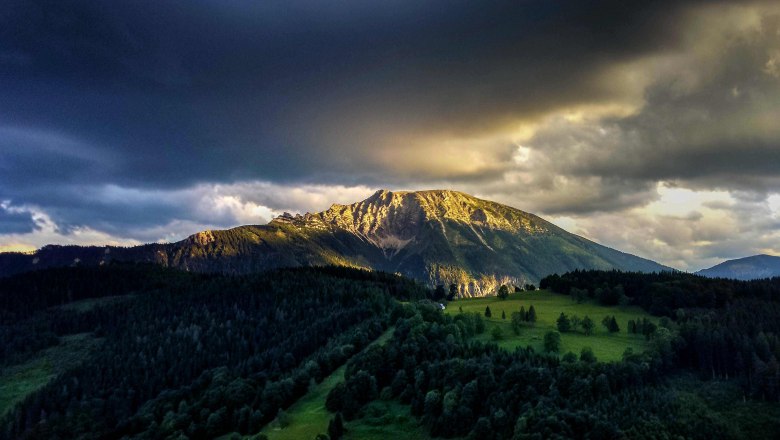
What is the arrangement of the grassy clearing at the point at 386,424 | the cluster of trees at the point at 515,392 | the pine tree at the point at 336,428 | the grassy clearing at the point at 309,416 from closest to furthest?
the cluster of trees at the point at 515,392 < the grassy clearing at the point at 386,424 < the pine tree at the point at 336,428 < the grassy clearing at the point at 309,416

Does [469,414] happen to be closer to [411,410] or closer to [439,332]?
[411,410]

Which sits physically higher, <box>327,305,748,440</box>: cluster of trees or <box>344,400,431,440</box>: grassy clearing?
<box>327,305,748,440</box>: cluster of trees

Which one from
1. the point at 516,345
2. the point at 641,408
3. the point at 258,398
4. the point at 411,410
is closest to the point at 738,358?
the point at 641,408

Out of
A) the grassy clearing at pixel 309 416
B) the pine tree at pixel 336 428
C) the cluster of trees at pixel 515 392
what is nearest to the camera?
the cluster of trees at pixel 515 392

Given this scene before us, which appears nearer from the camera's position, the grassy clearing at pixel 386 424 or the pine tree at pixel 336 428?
the grassy clearing at pixel 386 424

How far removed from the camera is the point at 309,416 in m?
161

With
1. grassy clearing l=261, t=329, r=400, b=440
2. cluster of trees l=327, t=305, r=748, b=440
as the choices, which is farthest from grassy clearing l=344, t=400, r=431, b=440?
grassy clearing l=261, t=329, r=400, b=440

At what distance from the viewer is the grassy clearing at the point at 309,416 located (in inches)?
5886

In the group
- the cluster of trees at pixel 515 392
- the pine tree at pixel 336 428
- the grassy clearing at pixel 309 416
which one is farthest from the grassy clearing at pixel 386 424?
the grassy clearing at pixel 309 416

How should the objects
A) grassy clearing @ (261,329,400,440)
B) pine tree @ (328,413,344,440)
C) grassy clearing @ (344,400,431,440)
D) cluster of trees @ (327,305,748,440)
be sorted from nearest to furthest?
cluster of trees @ (327,305,748,440) < grassy clearing @ (344,400,431,440) < pine tree @ (328,413,344,440) < grassy clearing @ (261,329,400,440)

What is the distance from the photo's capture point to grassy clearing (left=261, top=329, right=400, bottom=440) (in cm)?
14950

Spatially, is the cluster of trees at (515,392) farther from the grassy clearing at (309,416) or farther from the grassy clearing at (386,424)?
the grassy clearing at (309,416)

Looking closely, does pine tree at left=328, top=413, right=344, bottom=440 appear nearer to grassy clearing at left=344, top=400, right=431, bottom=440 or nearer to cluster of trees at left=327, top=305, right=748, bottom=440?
grassy clearing at left=344, top=400, right=431, bottom=440

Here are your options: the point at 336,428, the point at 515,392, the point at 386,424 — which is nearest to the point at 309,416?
the point at 336,428
